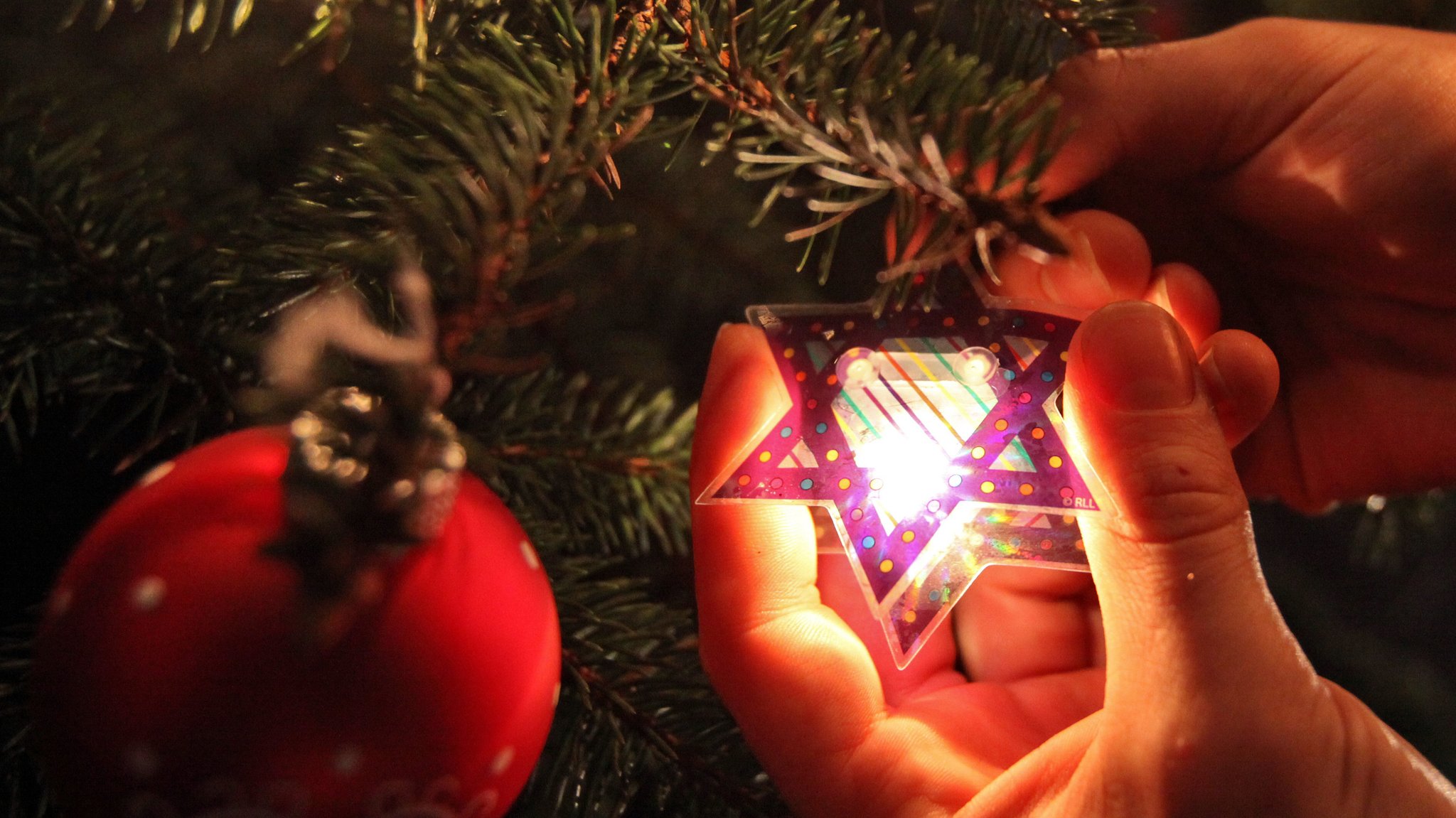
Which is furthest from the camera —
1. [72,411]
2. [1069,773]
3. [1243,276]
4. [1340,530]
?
[1340,530]

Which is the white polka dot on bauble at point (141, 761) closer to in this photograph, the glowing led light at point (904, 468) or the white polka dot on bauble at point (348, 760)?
the white polka dot on bauble at point (348, 760)

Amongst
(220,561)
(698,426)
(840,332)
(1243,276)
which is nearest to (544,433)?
(698,426)

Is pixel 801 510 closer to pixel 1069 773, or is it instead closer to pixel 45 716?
pixel 1069 773

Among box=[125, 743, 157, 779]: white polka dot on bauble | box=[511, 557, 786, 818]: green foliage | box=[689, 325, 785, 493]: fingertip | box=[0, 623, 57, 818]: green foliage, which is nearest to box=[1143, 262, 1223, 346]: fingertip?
box=[689, 325, 785, 493]: fingertip

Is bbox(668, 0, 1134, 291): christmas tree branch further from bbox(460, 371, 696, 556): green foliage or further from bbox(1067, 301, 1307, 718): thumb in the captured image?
bbox(460, 371, 696, 556): green foliage

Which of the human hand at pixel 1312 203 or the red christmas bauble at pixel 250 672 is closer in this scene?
the red christmas bauble at pixel 250 672

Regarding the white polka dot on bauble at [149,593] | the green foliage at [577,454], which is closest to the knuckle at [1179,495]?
the green foliage at [577,454]
